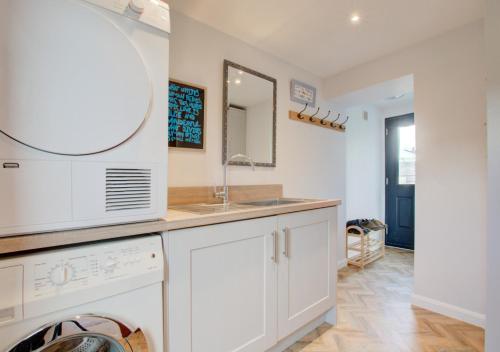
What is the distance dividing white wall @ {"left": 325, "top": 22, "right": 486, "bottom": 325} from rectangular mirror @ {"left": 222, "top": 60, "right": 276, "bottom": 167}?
4.19 ft

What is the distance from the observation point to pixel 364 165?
400 centimetres

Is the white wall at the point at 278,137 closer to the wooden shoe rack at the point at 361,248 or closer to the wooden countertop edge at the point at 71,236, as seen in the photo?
the wooden shoe rack at the point at 361,248

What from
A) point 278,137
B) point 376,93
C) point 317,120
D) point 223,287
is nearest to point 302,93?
point 317,120

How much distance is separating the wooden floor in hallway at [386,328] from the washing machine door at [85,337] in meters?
1.24

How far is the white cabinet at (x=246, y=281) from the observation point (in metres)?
1.12

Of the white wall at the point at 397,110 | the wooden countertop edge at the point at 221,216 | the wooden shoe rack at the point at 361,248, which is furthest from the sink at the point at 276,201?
the white wall at the point at 397,110

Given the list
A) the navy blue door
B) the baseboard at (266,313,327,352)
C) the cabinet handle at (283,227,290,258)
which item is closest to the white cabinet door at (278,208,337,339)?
the cabinet handle at (283,227,290,258)

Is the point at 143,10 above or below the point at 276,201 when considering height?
above

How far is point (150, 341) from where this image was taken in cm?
98

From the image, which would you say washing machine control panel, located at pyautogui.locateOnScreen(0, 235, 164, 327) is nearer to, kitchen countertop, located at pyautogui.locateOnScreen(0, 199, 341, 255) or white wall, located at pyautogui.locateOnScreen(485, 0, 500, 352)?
kitchen countertop, located at pyautogui.locateOnScreen(0, 199, 341, 255)

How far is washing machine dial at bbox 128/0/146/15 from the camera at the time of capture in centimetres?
94

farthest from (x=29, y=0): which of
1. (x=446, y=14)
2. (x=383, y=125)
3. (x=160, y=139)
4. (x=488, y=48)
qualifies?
(x=383, y=125)

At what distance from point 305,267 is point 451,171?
146 centimetres

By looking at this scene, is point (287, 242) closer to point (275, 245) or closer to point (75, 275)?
point (275, 245)
